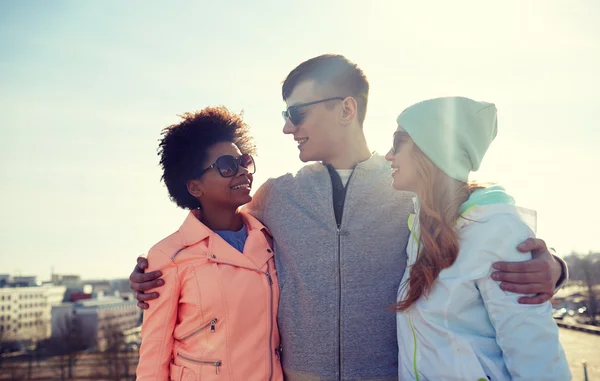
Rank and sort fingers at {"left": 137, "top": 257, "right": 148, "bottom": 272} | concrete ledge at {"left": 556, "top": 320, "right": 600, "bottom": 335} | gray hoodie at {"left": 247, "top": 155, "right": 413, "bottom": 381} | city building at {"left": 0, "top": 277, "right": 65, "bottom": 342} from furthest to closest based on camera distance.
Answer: city building at {"left": 0, "top": 277, "right": 65, "bottom": 342} → concrete ledge at {"left": 556, "top": 320, "right": 600, "bottom": 335} → fingers at {"left": 137, "top": 257, "right": 148, "bottom": 272} → gray hoodie at {"left": 247, "top": 155, "right": 413, "bottom": 381}

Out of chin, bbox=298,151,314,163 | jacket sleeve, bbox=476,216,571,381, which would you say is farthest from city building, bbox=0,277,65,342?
jacket sleeve, bbox=476,216,571,381

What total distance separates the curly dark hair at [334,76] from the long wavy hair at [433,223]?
1.30 m

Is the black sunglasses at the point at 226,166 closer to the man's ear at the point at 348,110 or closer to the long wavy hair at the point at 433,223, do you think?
the man's ear at the point at 348,110

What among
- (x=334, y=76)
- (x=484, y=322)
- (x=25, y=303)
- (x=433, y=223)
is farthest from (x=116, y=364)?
(x=25, y=303)

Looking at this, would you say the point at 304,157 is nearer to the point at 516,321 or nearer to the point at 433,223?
the point at 433,223

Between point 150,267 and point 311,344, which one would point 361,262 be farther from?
point 150,267

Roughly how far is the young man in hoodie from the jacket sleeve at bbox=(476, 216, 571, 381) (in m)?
0.98

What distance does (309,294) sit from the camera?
12.1 feet

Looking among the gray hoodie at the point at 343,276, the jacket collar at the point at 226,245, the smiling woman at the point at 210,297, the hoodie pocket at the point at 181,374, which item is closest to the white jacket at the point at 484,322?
the gray hoodie at the point at 343,276

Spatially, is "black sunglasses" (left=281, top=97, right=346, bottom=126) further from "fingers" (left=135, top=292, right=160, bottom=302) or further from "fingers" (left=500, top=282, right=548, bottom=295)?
"fingers" (left=500, top=282, right=548, bottom=295)

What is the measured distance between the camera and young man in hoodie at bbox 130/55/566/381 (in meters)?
3.59

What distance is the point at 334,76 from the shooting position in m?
4.30

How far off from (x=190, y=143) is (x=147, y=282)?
1147mm

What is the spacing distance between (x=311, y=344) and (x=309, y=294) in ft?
1.15
